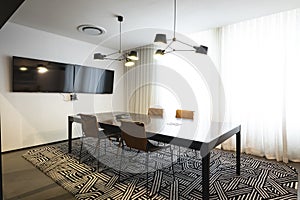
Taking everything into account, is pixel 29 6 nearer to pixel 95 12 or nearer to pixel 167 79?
pixel 95 12

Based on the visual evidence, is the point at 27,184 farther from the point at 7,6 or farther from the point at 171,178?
the point at 7,6

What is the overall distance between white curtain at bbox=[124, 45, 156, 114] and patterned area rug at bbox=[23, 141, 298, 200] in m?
2.23

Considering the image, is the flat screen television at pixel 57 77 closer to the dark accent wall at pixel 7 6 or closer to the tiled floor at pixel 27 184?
the tiled floor at pixel 27 184

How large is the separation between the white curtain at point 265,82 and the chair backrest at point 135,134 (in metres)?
2.28

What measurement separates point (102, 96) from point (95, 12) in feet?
8.62

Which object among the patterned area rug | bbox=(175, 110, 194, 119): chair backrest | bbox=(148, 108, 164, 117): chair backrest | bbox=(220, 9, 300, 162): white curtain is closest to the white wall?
the patterned area rug

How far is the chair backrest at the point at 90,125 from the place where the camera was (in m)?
2.97

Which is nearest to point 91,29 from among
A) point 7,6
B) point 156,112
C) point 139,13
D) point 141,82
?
point 139,13

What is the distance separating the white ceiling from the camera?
9.34ft

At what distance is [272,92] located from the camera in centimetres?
343

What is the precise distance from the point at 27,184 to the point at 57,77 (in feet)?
8.10

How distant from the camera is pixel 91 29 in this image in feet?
13.1

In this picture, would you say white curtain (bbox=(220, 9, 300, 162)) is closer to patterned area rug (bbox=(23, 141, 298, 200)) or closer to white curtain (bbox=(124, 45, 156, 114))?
patterned area rug (bbox=(23, 141, 298, 200))

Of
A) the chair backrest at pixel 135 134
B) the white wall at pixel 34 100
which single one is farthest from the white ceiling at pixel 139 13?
the chair backrest at pixel 135 134
